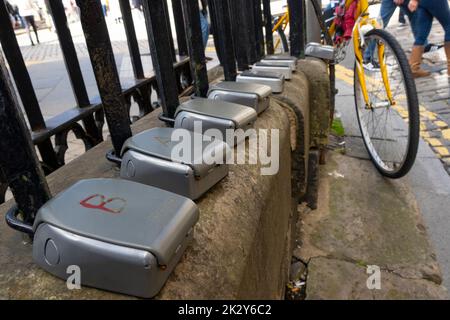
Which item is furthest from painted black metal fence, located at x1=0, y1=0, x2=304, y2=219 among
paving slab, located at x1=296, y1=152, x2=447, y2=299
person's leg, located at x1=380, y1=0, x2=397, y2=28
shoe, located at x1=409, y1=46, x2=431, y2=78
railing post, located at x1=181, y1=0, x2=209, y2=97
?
person's leg, located at x1=380, y1=0, x2=397, y2=28

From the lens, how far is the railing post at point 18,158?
0.74 m

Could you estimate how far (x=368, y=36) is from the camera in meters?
2.94

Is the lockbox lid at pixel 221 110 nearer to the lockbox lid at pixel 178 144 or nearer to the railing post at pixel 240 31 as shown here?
the lockbox lid at pixel 178 144

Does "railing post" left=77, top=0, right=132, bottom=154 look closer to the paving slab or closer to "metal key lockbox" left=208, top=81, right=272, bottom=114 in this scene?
"metal key lockbox" left=208, top=81, right=272, bottom=114

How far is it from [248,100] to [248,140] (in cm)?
21

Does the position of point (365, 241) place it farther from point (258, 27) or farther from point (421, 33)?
point (421, 33)

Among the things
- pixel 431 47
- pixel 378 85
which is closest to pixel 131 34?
pixel 378 85

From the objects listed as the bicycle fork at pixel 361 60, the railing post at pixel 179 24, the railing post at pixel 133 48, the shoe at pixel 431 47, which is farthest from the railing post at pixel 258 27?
the shoe at pixel 431 47

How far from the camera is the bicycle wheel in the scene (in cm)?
237

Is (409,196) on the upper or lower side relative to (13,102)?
lower

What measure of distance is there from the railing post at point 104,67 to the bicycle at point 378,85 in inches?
75.7
